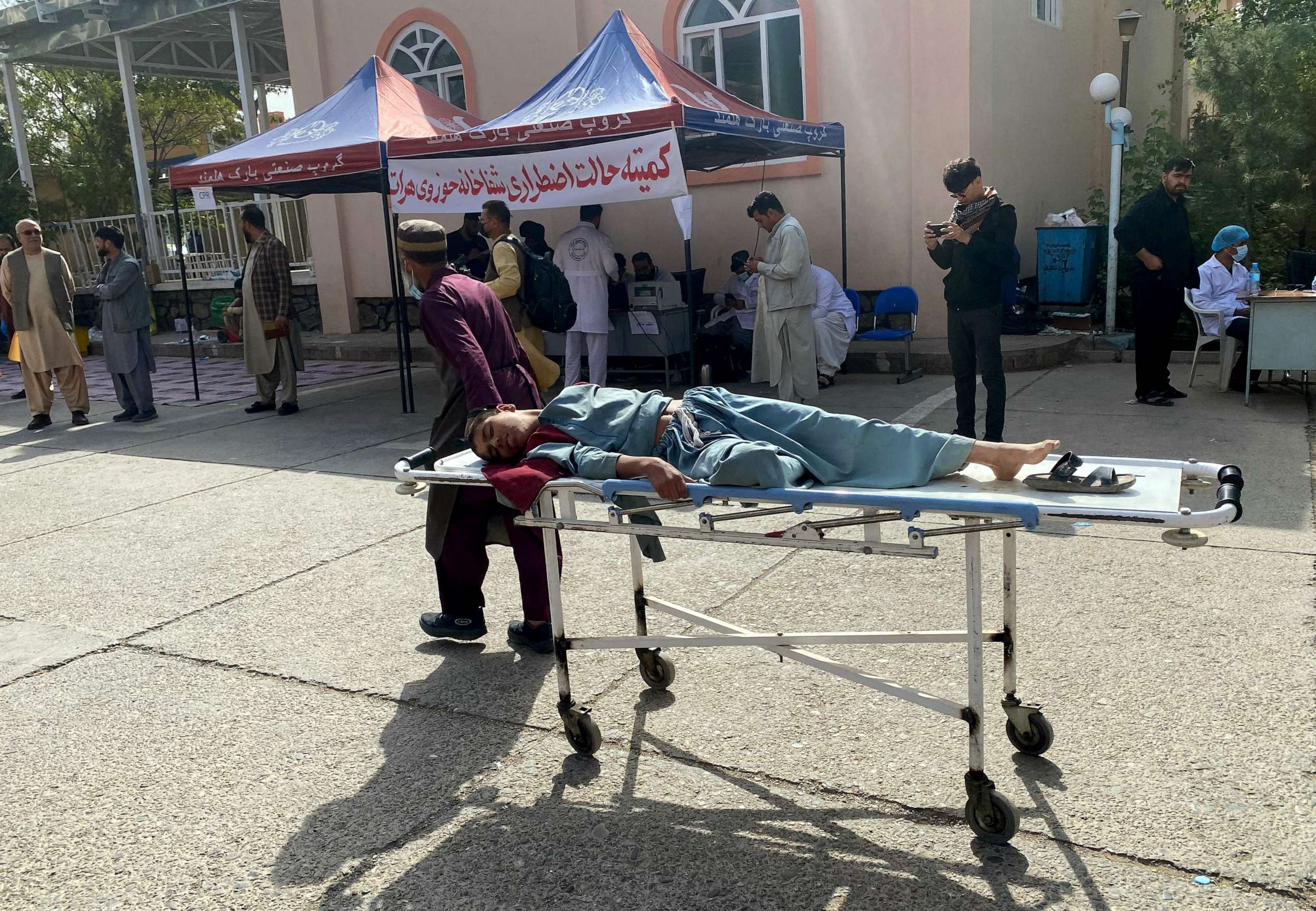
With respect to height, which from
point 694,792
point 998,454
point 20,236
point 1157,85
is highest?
point 1157,85

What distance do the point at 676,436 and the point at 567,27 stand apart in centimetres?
1086

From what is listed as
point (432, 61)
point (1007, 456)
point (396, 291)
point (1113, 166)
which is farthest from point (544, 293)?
point (432, 61)

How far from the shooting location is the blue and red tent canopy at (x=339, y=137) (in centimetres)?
920

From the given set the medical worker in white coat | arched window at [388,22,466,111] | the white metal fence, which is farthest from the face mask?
the white metal fence

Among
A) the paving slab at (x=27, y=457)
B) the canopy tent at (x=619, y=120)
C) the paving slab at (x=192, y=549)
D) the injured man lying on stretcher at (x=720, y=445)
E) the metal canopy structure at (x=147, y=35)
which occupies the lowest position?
the paving slab at (x=192, y=549)

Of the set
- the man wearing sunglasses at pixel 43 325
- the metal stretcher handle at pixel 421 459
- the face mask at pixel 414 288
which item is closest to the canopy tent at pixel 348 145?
the man wearing sunglasses at pixel 43 325

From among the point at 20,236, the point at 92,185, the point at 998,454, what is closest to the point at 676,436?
the point at 998,454

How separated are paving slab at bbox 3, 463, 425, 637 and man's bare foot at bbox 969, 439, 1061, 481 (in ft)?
9.81

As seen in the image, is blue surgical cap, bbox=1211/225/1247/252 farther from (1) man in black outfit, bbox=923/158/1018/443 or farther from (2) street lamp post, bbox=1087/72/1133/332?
(1) man in black outfit, bbox=923/158/1018/443

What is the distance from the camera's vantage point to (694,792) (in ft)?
10.3

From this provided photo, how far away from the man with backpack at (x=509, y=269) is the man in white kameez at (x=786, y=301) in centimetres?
178

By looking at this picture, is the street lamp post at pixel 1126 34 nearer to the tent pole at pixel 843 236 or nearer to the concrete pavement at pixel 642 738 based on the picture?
the tent pole at pixel 843 236

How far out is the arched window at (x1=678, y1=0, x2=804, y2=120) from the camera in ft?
38.0

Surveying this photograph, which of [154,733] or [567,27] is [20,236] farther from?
[154,733]
